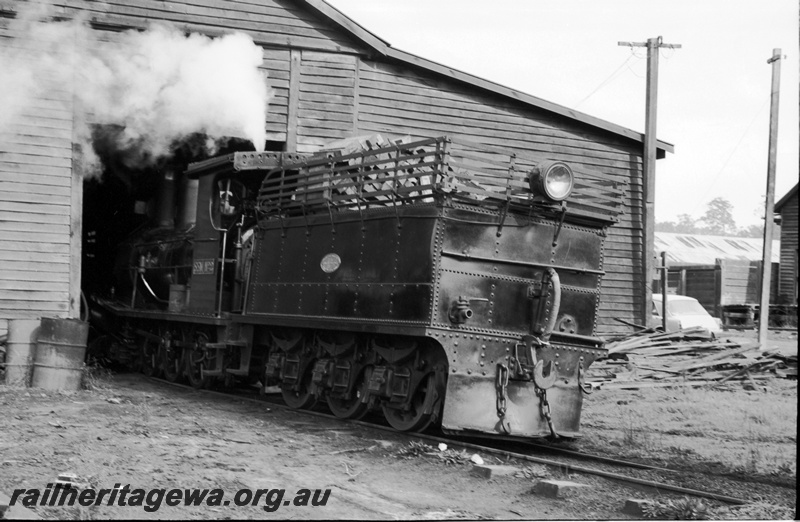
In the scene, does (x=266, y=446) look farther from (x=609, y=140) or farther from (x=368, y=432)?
(x=609, y=140)

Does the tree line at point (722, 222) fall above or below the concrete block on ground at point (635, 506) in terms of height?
above

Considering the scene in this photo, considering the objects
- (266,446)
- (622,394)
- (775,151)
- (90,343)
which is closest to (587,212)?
(266,446)

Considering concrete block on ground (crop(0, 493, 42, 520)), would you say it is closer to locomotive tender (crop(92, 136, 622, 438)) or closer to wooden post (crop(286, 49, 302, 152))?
locomotive tender (crop(92, 136, 622, 438))

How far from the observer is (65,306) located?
45.9ft

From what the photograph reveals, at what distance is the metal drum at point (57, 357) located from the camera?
472 inches

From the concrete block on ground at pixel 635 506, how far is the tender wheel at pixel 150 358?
10318mm

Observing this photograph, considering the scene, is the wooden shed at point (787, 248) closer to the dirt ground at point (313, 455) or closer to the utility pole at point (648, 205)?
the utility pole at point (648, 205)

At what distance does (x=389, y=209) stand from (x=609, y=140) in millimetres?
10526

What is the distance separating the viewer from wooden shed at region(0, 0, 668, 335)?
544 inches

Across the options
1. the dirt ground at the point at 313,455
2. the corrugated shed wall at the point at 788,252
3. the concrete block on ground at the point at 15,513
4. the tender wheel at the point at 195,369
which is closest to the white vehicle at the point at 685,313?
the corrugated shed wall at the point at 788,252

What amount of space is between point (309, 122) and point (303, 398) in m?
6.23

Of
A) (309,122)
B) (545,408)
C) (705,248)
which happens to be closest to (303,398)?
(545,408)

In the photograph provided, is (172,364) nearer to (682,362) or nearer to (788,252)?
(682,362)

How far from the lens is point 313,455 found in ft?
26.2
